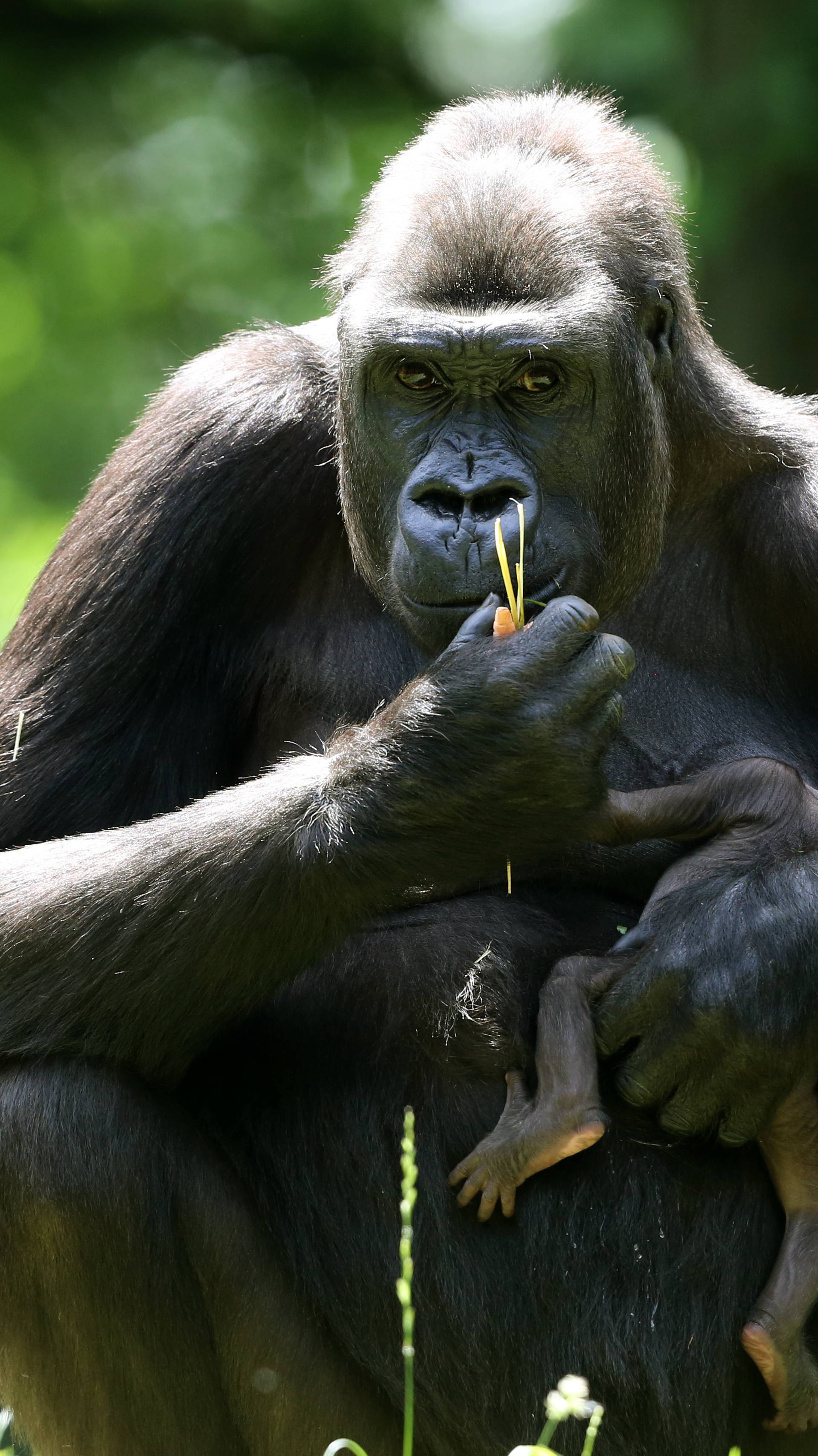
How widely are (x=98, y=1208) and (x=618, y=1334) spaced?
1.05m

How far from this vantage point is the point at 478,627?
3.36 m

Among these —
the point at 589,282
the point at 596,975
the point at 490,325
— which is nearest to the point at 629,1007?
the point at 596,975

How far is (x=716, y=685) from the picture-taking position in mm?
4160

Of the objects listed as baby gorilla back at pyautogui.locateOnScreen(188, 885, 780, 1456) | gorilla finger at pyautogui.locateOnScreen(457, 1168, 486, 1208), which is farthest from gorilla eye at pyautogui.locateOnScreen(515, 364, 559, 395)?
gorilla finger at pyautogui.locateOnScreen(457, 1168, 486, 1208)

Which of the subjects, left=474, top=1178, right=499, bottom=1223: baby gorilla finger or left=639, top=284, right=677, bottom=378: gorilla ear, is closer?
left=474, top=1178, right=499, bottom=1223: baby gorilla finger

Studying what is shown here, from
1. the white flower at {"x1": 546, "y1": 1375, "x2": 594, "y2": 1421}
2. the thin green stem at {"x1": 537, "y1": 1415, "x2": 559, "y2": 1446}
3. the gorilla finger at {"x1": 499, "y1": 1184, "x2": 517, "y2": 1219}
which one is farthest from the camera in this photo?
the gorilla finger at {"x1": 499, "y1": 1184, "x2": 517, "y2": 1219}

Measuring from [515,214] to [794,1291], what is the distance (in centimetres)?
224

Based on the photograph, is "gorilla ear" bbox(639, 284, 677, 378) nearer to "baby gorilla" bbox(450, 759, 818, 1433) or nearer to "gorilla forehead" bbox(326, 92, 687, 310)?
"gorilla forehead" bbox(326, 92, 687, 310)

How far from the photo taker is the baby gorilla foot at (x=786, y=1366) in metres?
3.41

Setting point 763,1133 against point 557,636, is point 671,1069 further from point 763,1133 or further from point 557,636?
point 557,636

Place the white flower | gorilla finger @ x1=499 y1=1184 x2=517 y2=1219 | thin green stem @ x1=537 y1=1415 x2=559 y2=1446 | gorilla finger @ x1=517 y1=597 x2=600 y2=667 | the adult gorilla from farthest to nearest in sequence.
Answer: gorilla finger @ x1=499 y1=1184 x2=517 y2=1219 → the adult gorilla → gorilla finger @ x1=517 y1=597 x2=600 y2=667 → thin green stem @ x1=537 y1=1415 x2=559 y2=1446 → the white flower

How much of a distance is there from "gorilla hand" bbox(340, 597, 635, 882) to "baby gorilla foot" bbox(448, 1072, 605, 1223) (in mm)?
485

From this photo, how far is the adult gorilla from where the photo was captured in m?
3.39

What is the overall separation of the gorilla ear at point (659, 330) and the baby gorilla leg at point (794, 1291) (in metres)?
1.60
